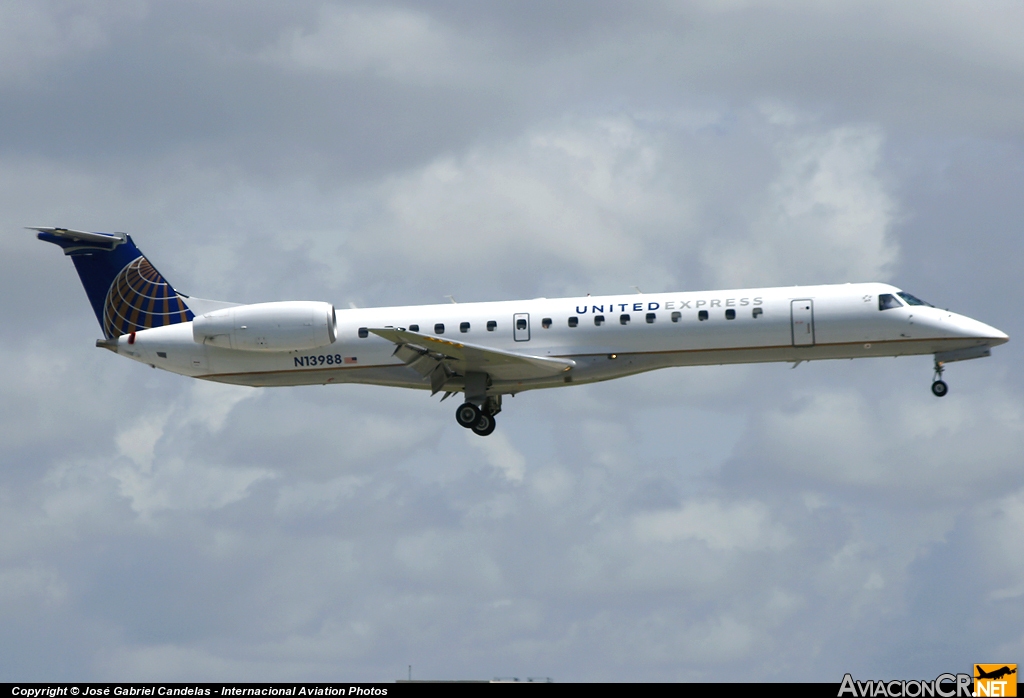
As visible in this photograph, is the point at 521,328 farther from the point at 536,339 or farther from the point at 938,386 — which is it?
the point at 938,386

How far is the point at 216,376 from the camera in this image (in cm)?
4153

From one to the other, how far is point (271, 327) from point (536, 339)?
7506 millimetres

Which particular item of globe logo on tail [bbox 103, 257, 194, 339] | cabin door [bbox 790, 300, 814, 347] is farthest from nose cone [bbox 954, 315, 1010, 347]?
globe logo on tail [bbox 103, 257, 194, 339]

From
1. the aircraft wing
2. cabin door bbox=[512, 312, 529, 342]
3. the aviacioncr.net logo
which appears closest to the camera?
the aviacioncr.net logo

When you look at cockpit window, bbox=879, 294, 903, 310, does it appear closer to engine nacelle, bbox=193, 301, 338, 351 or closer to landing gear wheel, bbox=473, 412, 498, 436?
landing gear wheel, bbox=473, 412, 498, 436

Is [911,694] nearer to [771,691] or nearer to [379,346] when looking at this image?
[771,691]

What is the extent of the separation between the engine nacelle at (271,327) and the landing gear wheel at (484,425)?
189 inches

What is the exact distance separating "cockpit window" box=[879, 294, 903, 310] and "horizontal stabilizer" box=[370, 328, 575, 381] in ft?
28.2

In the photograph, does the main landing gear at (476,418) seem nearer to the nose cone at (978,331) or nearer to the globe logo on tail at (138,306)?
the globe logo on tail at (138,306)

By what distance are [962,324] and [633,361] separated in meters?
9.04

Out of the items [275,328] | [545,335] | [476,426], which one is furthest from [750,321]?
[275,328]

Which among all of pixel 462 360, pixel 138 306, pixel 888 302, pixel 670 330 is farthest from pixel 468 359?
pixel 888 302

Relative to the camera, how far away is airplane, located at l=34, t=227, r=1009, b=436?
1490 inches

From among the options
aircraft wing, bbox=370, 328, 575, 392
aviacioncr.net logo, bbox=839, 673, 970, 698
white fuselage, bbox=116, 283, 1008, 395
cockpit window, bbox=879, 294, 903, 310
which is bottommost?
aviacioncr.net logo, bbox=839, 673, 970, 698
